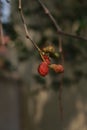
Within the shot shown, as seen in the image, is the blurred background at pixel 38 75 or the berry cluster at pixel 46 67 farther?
the blurred background at pixel 38 75

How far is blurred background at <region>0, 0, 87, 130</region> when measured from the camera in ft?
7.99

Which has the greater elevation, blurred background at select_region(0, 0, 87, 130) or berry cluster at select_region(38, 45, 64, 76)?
berry cluster at select_region(38, 45, 64, 76)

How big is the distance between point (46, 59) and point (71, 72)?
194 centimetres

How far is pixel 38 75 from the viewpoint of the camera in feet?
8.69

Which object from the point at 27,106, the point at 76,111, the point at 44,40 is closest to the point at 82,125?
the point at 76,111

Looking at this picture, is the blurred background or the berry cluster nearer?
the berry cluster

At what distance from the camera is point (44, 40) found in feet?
8.34

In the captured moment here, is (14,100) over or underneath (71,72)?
underneath

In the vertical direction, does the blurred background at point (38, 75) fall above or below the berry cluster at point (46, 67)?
below

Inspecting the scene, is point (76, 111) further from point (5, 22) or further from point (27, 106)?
point (5, 22)

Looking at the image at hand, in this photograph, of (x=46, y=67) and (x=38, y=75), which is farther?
(x=38, y=75)

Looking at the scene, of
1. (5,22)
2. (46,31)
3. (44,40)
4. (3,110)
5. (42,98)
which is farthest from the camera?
(3,110)

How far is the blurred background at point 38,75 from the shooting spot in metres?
2.44

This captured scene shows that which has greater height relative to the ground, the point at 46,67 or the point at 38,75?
the point at 46,67
